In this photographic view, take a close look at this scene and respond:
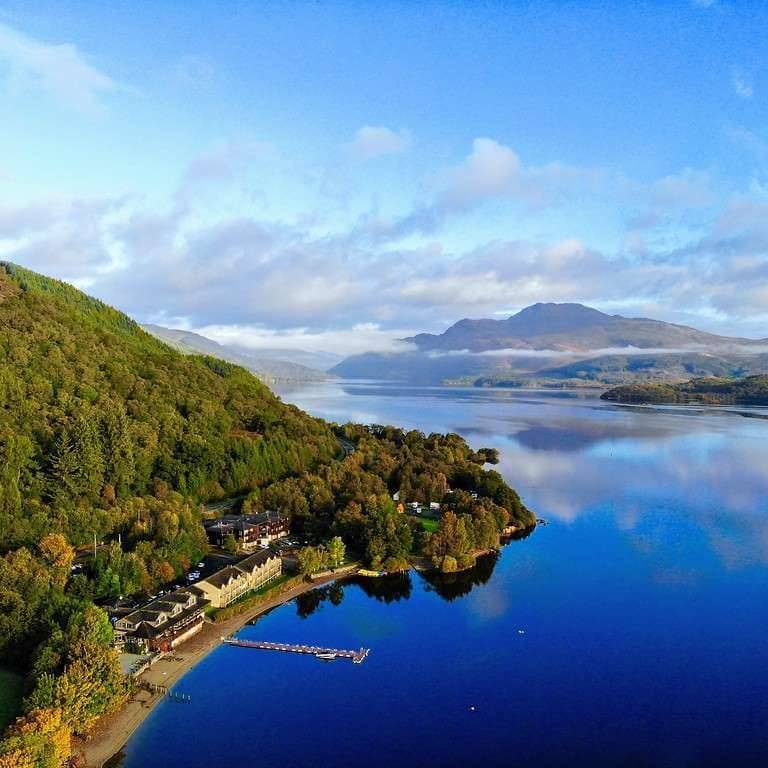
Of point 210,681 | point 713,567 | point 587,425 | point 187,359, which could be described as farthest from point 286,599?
point 587,425

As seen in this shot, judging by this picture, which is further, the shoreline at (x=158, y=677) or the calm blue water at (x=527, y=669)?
the calm blue water at (x=527, y=669)

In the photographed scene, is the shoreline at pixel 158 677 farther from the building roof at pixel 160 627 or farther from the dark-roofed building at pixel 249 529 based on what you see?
the dark-roofed building at pixel 249 529

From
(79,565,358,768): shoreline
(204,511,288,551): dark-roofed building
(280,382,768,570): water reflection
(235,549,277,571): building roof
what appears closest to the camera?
(79,565,358,768): shoreline

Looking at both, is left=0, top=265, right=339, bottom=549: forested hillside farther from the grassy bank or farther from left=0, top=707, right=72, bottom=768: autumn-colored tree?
left=0, top=707, right=72, bottom=768: autumn-colored tree

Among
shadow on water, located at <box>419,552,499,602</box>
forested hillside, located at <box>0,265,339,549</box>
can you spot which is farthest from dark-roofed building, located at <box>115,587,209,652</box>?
shadow on water, located at <box>419,552,499,602</box>

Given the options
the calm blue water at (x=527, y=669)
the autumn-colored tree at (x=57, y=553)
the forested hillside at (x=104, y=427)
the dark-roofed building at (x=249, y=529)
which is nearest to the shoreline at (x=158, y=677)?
the calm blue water at (x=527, y=669)
